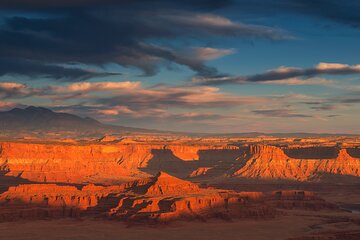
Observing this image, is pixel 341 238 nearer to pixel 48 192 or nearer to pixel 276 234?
pixel 276 234

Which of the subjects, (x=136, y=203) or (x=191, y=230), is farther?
(x=136, y=203)

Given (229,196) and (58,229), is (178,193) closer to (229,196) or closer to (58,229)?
(229,196)

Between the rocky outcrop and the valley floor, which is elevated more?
the rocky outcrop

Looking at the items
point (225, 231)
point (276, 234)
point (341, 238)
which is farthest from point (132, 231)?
point (341, 238)

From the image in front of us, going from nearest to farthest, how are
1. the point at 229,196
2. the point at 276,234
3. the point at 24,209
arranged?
1. the point at 276,234
2. the point at 24,209
3. the point at 229,196

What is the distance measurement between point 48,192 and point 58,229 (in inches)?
1193

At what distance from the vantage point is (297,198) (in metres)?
189

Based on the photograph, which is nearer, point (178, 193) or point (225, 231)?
point (225, 231)

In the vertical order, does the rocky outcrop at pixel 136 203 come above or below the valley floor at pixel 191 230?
above

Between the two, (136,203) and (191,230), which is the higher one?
(136,203)

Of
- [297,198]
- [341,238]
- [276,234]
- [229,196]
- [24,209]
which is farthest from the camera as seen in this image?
[297,198]

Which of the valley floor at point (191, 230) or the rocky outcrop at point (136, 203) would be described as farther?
the rocky outcrop at point (136, 203)

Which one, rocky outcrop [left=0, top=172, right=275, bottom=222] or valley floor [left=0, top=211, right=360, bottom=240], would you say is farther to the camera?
rocky outcrop [left=0, top=172, right=275, bottom=222]

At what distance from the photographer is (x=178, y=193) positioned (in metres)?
165
